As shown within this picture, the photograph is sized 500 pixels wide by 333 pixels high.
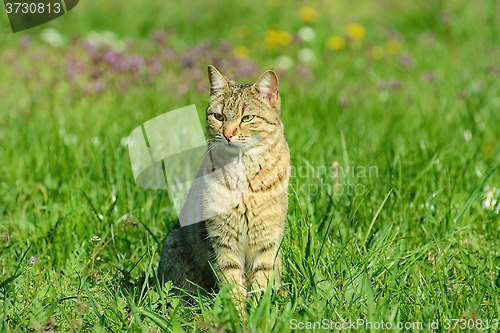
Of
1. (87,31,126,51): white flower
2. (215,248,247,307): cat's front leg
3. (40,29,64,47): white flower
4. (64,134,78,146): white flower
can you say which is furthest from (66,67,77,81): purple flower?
(215,248,247,307): cat's front leg

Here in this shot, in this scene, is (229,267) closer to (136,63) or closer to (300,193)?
(300,193)

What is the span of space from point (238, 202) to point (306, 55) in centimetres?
442

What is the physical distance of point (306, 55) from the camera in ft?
20.4

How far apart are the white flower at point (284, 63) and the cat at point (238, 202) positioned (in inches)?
142

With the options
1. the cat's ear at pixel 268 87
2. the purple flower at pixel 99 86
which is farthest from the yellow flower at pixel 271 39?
the cat's ear at pixel 268 87

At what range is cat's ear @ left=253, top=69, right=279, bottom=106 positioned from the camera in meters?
2.35

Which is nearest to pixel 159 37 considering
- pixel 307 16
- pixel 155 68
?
pixel 155 68

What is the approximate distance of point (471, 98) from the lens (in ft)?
15.6

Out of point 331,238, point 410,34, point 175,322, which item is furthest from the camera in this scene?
point 410,34

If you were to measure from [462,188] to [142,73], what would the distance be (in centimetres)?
354

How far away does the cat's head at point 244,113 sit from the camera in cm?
229

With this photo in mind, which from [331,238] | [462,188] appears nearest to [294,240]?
[331,238]

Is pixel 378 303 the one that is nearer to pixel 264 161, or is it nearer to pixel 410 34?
pixel 264 161

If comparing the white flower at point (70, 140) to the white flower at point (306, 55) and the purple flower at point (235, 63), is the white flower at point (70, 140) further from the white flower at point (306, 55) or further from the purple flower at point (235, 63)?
the white flower at point (306, 55)
